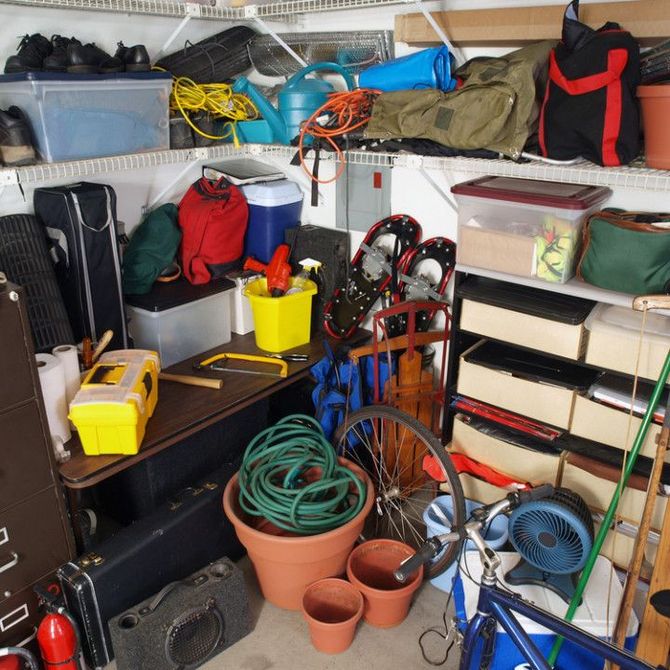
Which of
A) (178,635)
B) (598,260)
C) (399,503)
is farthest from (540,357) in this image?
(178,635)

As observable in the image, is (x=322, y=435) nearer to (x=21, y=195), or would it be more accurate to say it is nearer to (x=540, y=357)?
(x=540, y=357)

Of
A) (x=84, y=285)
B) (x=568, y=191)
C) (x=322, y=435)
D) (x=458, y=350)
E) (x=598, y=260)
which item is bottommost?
(x=322, y=435)

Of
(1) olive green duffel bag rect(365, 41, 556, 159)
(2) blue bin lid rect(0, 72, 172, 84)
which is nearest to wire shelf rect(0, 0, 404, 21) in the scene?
(2) blue bin lid rect(0, 72, 172, 84)

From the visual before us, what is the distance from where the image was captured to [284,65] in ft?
9.36

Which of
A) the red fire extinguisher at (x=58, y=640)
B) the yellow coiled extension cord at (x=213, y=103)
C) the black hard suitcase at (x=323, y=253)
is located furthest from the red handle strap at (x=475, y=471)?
the yellow coiled extension cord at (x=213, y=103)

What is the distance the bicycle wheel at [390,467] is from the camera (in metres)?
2.54

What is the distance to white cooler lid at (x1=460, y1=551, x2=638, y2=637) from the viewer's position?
1.91m

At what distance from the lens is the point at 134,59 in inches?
91.3

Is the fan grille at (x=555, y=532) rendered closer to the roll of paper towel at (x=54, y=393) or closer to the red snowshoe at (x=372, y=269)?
the red snowshoe at (x=372, y=269)

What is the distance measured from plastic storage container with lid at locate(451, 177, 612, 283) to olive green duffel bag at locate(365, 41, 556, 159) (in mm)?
185

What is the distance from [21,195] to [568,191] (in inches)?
78.6

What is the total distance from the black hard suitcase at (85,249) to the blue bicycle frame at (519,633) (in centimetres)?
167

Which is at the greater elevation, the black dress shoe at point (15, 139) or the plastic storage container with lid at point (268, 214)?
the black dress shoe at point (15, 139)

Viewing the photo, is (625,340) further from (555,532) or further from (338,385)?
(338,385)
